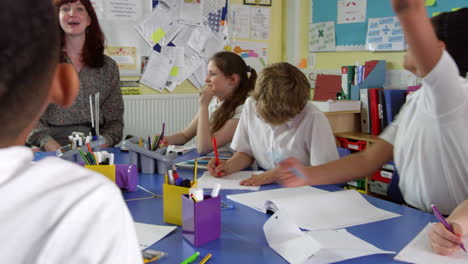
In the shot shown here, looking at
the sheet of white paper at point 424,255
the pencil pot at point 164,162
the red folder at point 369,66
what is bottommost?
the sheet of white paper at point 424,255

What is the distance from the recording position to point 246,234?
3.39 ft

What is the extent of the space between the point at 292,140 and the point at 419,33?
3.17 feet

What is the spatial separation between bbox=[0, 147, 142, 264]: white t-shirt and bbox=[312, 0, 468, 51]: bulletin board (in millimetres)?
3070

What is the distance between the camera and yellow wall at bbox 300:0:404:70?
3273 millimetres

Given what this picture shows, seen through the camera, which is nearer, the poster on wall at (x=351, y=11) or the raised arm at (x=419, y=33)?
the raised arm at (x=419, y=33)

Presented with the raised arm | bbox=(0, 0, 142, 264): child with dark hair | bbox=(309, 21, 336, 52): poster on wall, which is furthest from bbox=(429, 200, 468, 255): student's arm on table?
bbox=(309, 21, 336, 52): poster on wall

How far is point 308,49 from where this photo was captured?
4105 mm

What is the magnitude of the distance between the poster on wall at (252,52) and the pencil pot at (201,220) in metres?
3.24

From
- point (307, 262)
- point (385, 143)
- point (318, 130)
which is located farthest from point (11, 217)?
point (318, 130)

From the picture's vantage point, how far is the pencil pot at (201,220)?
37.6 inches

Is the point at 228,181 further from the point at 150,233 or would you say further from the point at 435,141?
the point at 435,141

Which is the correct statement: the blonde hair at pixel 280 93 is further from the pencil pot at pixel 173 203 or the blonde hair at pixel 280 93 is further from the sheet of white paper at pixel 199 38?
the sheet of white paper at pixel 199 38

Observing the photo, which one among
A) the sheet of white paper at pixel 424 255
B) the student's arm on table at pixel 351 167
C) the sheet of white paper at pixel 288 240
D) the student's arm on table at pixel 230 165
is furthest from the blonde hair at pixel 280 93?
the sheet of white paper at pixel 424 255

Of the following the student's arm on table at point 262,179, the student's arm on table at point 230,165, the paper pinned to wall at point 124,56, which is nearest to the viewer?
the student's arm on table at point 262,179
